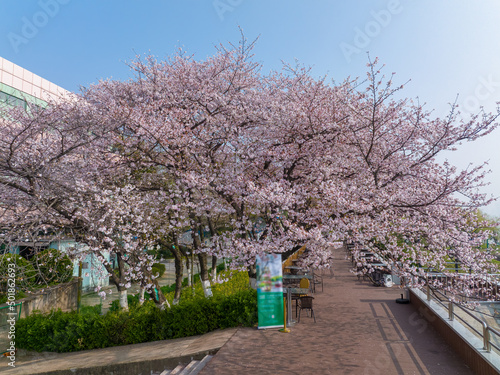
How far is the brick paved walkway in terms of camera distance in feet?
23.4

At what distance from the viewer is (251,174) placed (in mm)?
11680

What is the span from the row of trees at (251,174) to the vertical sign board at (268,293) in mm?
469

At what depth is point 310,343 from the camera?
862 centimetres

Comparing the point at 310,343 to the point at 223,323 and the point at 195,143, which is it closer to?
the point at 223,323

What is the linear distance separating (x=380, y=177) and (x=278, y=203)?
3.72m

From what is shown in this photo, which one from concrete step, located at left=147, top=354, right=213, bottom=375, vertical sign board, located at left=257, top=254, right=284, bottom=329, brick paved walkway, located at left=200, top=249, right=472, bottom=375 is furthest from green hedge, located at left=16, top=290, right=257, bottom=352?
concrete step, located at left=147, top=354, right=213, bottom=375

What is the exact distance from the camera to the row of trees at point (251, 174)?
30.4 ft

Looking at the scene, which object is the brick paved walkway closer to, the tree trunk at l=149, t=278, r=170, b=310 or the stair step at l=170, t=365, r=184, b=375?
the stair step at l=170, t=365, r=184, b=375

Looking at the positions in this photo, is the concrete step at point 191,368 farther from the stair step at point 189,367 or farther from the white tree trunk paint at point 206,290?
the white tree trunk paint at point 206,290

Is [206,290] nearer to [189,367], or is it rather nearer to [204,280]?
[204,280]

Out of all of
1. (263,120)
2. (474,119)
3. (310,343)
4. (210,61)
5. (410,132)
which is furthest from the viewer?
(210,61)

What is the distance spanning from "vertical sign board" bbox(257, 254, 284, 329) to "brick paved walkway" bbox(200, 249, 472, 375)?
Result: 0.99 feet

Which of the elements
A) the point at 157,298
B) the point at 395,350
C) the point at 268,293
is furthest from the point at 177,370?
the point at 395,350

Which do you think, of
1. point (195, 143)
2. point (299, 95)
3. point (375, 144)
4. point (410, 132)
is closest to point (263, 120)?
point (299, 95)
